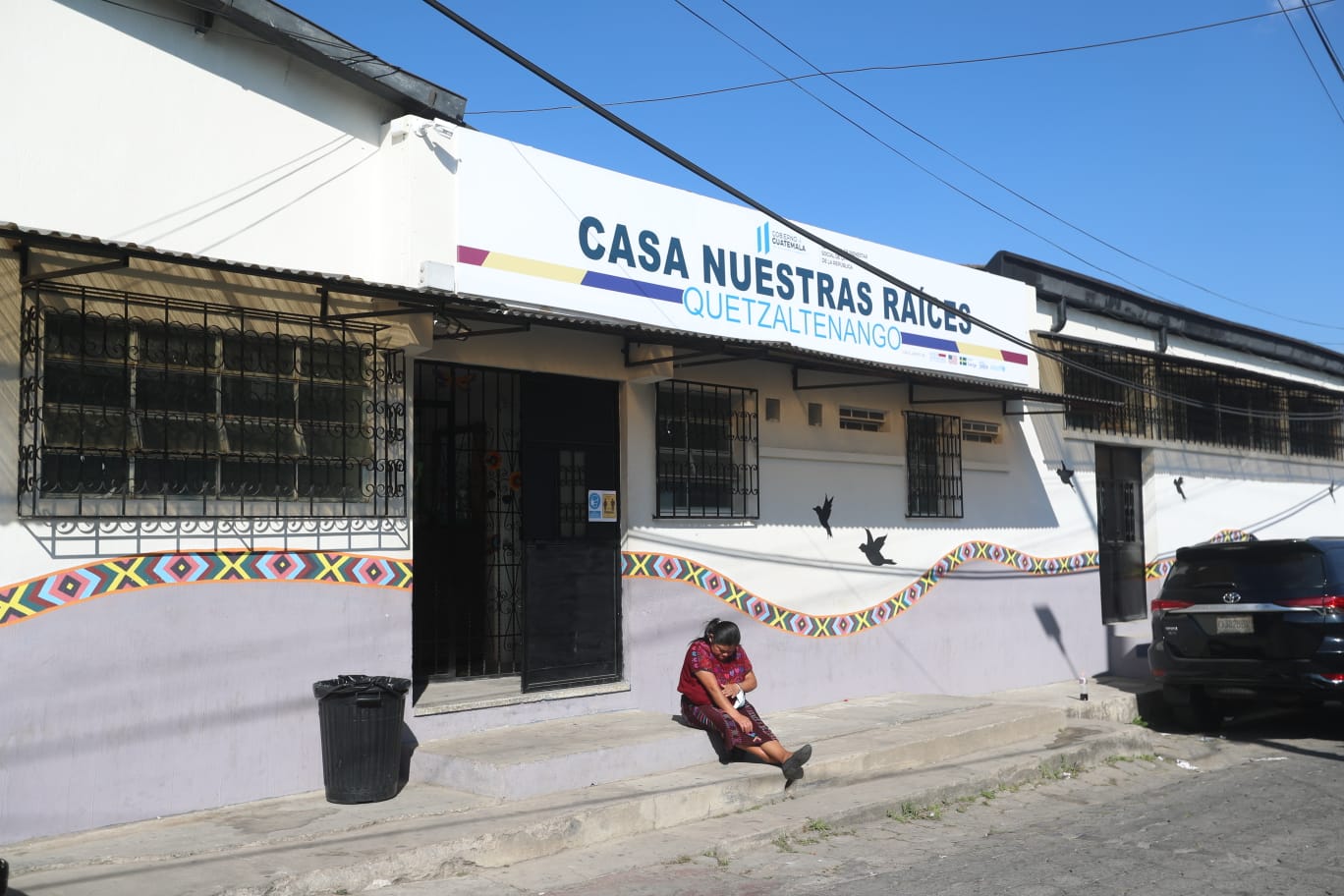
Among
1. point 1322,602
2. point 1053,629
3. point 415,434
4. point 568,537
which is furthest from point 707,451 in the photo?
point 1053,629

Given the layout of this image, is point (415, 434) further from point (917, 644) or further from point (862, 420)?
point (917, 644)

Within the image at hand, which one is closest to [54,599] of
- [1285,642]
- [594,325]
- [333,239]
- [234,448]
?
[234,448]

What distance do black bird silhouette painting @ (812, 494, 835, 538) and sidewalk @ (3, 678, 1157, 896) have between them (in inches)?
81.9

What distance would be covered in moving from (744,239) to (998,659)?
6362mm

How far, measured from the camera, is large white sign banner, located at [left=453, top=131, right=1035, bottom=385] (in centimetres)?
947

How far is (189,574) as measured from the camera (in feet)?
24.6

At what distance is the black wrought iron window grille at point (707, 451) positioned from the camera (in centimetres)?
1103

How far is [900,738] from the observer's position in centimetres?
1018

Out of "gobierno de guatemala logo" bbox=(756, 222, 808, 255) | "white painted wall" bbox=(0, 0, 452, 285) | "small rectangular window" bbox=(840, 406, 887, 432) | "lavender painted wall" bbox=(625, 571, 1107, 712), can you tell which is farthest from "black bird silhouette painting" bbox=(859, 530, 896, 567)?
"white painted wall" bbox=(0, 0, 452, 285)

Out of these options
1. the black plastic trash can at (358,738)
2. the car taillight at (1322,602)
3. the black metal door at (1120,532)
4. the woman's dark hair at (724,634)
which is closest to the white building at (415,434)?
the black plastic trash can at (358,738)

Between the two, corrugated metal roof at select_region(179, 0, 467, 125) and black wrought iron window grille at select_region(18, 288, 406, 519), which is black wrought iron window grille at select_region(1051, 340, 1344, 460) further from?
black wrought iron window grille at select_region(18, 288, 406, 519)

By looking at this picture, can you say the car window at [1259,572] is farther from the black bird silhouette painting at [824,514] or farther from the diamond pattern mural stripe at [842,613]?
the black bird silhouette painting at [824,514]

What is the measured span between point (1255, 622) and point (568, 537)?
21.1 ft

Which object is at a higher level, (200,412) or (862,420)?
(862,420)
